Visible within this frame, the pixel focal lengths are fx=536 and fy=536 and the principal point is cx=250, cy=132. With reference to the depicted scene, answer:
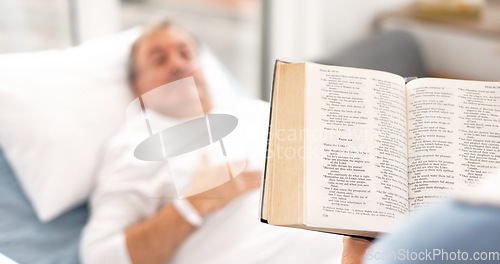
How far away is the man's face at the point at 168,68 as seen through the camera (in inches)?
55.3

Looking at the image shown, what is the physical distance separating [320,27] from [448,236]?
1.98 m

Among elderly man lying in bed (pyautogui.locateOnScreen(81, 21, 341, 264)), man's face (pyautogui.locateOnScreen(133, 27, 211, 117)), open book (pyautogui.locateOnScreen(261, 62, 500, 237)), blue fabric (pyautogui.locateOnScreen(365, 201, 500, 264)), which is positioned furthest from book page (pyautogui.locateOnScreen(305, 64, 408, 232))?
man's face (pyautogui.locateOnScreen(133, 27, 211, 117))

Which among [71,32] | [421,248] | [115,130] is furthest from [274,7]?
[421,248]

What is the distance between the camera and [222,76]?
1.71m

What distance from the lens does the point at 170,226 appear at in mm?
1181

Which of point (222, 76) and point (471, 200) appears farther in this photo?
point (222, 76)

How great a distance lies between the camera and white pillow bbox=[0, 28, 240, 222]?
50.2 inches

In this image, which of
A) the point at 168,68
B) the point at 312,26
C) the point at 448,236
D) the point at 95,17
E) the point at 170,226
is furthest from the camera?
the point at 312,26

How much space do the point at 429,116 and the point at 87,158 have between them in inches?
34.2

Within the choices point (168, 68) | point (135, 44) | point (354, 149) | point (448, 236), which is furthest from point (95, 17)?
point (448, 236)

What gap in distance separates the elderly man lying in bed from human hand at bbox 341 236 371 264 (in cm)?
23

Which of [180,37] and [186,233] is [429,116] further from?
[180,37]

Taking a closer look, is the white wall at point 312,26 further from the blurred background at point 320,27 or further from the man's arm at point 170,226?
the man's arm at point 170,226

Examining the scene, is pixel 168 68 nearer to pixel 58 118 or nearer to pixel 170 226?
pixel 58 118
